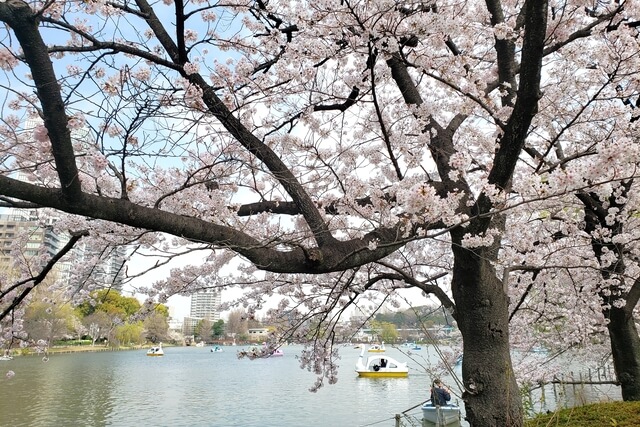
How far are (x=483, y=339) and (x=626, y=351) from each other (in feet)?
9.19

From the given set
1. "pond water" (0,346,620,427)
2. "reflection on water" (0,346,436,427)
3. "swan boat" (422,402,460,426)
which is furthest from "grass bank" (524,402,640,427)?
"reflection on water" (0,346,436,427)

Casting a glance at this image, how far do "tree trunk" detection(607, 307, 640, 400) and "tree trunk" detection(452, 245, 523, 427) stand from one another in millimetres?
2518

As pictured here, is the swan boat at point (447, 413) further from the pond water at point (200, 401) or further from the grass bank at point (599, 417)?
the grass bank at point (599, 417)

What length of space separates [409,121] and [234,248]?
7.48 feet

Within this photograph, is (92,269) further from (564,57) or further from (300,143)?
(564,57)

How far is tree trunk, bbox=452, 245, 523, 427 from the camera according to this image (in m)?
3.15

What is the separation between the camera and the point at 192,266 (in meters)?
5.08

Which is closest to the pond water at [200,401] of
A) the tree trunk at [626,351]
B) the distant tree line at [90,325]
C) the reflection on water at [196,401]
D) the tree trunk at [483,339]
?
the reflection on water at [196,401]

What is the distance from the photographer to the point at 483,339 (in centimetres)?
332

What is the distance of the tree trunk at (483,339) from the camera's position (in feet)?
10.3

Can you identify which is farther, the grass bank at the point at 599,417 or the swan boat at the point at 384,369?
the swan boat at the point at 384,369

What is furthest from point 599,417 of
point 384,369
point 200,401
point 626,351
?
point 384,369

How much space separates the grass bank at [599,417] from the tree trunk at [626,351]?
92 cm

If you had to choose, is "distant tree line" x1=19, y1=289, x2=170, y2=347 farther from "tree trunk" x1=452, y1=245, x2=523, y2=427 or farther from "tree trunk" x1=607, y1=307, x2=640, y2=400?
"tree trunk" x1=607, y1=307, x2=640, y2=400
